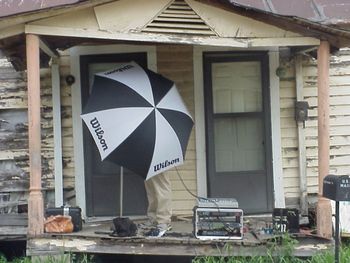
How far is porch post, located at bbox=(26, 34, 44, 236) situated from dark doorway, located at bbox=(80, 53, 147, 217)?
1.69 metres

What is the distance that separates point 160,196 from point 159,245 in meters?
0.93

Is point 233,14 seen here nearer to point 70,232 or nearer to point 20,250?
point 70,232

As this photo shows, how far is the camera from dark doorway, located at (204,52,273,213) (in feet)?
28.2

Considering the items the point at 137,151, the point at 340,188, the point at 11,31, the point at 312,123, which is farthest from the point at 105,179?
the point at 340,188

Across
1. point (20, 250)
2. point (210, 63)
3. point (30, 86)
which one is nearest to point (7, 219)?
point (20, 250)

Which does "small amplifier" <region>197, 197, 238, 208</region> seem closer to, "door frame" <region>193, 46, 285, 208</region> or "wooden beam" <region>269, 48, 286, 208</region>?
"door frame" <region>193, 46, 285, 208</region>

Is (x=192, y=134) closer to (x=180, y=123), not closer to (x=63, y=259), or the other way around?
(x=180, y=123)

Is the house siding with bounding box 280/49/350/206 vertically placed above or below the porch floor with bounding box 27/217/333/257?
above

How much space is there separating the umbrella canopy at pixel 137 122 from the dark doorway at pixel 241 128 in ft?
3.92

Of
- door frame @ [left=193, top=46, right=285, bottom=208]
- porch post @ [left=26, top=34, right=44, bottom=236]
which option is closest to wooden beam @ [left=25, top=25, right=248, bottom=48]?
porch post @ [left=26, top=34, right=44, bottom=236]

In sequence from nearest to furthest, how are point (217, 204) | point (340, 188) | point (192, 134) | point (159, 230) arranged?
point (340, 188), point (217, 204), point (159, 230), point (192, 134)

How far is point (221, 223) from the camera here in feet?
22.7

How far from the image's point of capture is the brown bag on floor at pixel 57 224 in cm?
689

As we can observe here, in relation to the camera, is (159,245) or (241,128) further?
(241,128)
